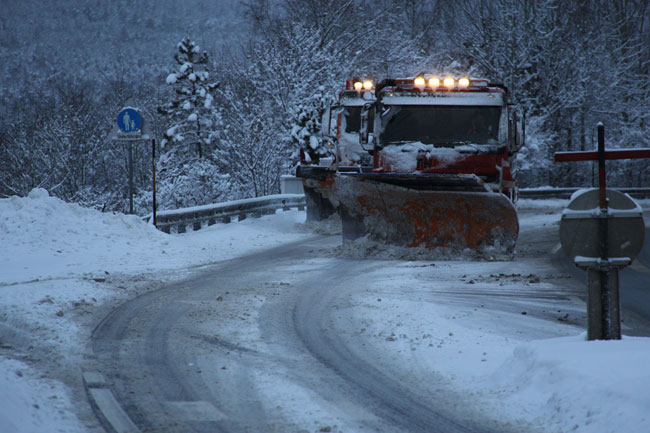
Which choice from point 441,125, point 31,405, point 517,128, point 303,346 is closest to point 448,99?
point 441,125

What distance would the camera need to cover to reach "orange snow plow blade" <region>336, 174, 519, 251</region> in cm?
1105

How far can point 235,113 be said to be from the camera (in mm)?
32406

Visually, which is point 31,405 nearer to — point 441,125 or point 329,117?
point 441,125

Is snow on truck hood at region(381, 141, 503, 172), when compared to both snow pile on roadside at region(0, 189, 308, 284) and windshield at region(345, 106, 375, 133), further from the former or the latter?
windshield at region(345, 106, 375, 133)

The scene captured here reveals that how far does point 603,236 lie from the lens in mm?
4832

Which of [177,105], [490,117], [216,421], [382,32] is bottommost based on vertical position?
[216,421]

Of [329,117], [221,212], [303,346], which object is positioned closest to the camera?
[303,346]

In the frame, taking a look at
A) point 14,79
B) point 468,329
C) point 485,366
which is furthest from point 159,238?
point 14,79

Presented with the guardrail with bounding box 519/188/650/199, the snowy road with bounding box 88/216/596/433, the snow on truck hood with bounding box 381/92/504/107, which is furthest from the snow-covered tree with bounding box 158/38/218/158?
the snowy road with bounding box 88/216/596/433

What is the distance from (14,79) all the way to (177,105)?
5285 cm

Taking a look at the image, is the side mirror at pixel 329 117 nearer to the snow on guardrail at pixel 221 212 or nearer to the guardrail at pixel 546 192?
the snow on guardrail at pixel 221 212

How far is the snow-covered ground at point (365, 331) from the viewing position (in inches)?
163

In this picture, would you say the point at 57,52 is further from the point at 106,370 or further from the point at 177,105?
the point at 106,370

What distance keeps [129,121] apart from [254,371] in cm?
976
